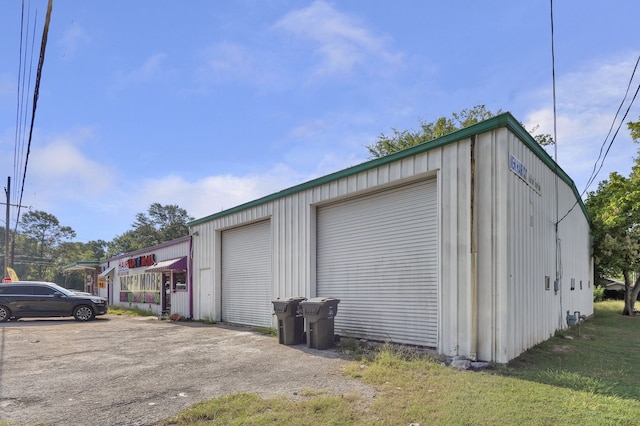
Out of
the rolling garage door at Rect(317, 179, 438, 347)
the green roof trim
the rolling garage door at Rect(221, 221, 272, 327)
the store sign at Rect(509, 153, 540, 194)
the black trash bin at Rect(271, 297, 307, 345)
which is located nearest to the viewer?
the green roof trim

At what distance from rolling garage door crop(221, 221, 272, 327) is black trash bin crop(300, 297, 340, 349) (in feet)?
13.5

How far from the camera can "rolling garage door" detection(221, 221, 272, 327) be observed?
13.5m

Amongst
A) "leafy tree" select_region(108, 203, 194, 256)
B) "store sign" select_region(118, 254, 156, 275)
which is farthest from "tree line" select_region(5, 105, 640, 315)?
"store sign" select_region(118, 254, 156, 275)

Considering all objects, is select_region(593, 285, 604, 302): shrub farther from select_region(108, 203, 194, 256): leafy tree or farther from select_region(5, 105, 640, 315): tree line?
select_region(108, 203, 194, 256): leafy tree

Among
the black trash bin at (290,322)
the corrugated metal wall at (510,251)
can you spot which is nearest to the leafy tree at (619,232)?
the corrugated metal wall at (510,251)

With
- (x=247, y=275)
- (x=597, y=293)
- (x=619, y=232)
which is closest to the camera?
(x=247, y=275)

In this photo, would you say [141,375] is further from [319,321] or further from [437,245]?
[437,245]

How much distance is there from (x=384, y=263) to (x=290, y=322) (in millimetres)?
2658

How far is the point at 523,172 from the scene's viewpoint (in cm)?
Result: 835

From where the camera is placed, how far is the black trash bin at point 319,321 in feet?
29.4

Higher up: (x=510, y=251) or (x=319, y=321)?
(x=510, y=251)

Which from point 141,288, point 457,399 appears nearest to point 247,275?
point 457,399

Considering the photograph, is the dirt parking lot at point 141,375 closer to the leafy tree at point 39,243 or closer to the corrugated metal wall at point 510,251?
the corrugated metal wall at point 510,251

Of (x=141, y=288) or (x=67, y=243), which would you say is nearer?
(x=141, y=288)
